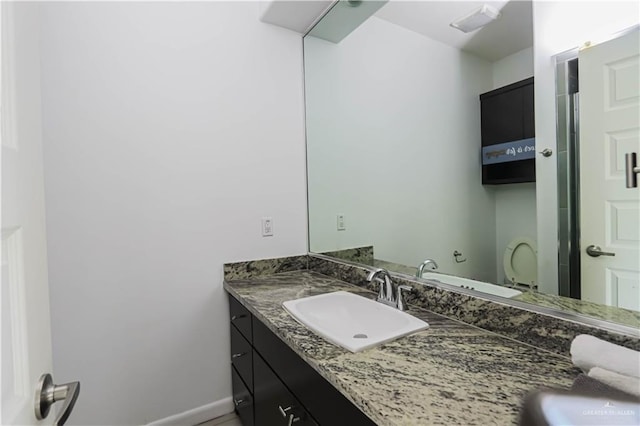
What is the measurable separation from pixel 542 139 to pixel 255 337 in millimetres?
1386

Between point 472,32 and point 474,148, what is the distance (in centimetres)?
49

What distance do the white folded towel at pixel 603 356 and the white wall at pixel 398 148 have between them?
1.36 feet

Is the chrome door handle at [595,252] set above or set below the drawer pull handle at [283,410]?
above

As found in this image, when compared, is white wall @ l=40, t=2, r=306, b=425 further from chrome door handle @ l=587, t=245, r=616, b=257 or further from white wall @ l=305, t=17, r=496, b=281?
chrome door handle @ l=587, t=245, r=616, b=257

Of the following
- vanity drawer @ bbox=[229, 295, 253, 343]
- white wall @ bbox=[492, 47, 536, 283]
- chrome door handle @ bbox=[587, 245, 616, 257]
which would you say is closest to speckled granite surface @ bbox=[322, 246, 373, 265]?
vanity drawer @ bbox=[229, 295, 253, 343]

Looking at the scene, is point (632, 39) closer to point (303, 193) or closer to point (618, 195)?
point (618, 195)

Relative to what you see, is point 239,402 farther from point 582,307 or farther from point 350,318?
point 582,307

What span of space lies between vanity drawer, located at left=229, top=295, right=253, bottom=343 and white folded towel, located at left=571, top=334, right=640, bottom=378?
1.24 m

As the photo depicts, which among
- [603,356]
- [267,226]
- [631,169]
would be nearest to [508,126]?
[631,169]

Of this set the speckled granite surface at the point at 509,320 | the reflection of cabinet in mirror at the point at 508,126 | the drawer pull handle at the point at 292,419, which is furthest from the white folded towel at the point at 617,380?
the drawer pull handle at the point at 292,419

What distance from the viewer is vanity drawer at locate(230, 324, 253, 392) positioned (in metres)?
1.51

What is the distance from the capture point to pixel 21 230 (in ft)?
1.72

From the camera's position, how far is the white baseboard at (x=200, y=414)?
1682 mm

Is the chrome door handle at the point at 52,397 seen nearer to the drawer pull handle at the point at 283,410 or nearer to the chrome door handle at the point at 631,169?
the drawer pull handle at the point at 283,410
